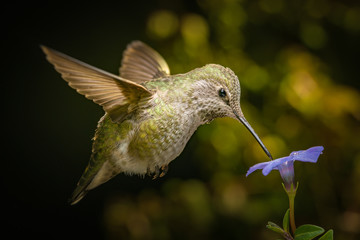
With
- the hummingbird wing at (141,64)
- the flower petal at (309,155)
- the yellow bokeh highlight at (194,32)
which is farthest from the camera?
the yellow bokeh highlight at (194,32)

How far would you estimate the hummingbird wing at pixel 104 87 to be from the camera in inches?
32.9

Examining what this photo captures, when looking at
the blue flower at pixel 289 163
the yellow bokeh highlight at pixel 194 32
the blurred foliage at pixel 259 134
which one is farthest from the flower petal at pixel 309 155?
the yellow bokeh highlight at pixel 194 32

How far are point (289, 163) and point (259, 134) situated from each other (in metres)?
1.21

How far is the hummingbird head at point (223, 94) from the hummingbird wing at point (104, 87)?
135mm

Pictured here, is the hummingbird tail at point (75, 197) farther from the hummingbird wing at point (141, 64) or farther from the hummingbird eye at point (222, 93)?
the hummingbird eye at point (222, 93)

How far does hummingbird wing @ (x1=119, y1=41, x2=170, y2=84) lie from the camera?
→ 1.36m

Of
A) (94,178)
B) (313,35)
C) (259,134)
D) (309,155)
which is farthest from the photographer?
(313,35)

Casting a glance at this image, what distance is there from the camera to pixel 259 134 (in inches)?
83.4

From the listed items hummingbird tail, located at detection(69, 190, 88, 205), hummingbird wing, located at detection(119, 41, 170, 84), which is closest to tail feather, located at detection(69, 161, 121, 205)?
hummingbird tail, located at detection(69, 190, 88, 205)

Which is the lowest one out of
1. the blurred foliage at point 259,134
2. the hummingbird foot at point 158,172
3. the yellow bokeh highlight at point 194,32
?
the blurred foliage at point 259,134

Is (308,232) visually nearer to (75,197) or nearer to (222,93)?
(222,93)

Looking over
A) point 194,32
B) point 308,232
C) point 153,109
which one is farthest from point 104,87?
point 194,32

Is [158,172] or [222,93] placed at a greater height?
[222,93]

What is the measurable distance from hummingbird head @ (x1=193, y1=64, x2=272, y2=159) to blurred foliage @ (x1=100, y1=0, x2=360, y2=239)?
115 cm
